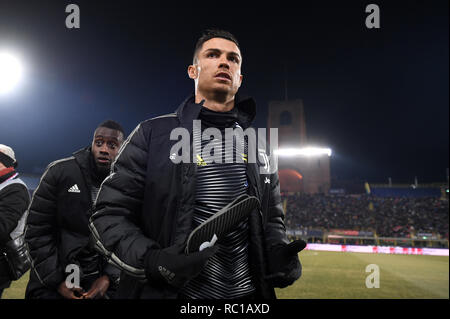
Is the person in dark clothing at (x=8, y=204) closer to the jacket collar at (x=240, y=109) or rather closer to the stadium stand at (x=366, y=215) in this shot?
the jacket collar at (x=240, y=109)

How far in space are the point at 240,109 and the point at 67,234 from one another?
2.35 meters

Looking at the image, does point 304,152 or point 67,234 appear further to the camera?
point 304,152

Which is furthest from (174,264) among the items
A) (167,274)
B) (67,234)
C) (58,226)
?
(58,226)

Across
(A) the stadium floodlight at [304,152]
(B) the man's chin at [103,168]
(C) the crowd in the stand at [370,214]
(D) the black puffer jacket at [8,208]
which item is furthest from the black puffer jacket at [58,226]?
(A) the stadium floodlight at [304,152]

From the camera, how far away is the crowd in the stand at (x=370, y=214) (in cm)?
3344

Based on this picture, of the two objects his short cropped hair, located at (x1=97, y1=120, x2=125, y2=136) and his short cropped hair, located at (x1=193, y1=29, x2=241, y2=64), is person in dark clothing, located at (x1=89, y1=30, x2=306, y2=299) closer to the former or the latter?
his short cropped hair, located at (x1=193, y1=29, x2=241, y2=64)

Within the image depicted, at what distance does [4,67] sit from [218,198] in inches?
600

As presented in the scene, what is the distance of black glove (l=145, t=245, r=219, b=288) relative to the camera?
1.31 m

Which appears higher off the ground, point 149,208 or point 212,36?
point 212,36

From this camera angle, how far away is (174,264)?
1.31 metres

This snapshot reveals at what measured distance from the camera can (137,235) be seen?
1.47 m

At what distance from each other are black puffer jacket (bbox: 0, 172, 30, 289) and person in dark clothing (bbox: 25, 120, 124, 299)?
1.65 ft

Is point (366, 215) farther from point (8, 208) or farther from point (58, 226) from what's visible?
point (8, 208)
